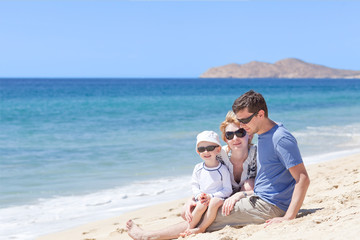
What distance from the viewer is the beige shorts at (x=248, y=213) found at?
416 cm

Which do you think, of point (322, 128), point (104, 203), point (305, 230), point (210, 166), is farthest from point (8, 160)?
point (322, 128)

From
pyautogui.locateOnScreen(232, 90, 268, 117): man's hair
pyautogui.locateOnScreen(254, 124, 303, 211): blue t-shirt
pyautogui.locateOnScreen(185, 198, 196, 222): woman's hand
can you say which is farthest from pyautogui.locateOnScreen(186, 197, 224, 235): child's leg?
pyautogui.locateOnScreen(232, 90, 268, 117): man's hair

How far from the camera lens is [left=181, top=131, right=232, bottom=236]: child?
4.28 metres

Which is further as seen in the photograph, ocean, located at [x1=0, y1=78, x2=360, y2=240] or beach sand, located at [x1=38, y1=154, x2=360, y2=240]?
ocean, located at [x1=0, y1=78, x2=360, y2=240]

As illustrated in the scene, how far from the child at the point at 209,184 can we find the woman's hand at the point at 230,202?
0.18 ft

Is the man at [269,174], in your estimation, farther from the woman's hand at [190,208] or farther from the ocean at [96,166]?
the ocean at [96,166]

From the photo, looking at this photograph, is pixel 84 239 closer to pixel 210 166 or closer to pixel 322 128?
pixel 210 166

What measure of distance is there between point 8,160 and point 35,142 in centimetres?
330

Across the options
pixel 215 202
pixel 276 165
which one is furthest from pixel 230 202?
pixel 276 165

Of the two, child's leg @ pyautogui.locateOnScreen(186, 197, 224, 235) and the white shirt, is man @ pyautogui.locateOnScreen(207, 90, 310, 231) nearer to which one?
child's leg @ pyautogui.locateOnScreen(186, 197, 224, 235)

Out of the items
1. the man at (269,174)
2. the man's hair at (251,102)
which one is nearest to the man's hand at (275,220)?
the man at (269,174)

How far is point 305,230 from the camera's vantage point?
3.58 m

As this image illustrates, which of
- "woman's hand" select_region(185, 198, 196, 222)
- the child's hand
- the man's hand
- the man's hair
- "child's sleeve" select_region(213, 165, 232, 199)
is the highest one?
the man's hair

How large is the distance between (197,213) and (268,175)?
80 cm
